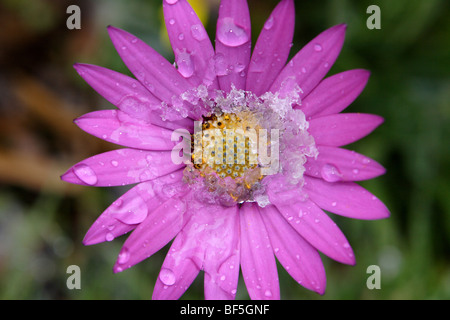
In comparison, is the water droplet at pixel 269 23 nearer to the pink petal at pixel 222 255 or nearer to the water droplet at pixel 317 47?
the water droplet at pixel 317 47

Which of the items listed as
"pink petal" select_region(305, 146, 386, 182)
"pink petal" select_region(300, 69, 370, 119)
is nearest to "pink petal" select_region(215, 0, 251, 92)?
"pink petal" select_region(300, 69, 370, 119)

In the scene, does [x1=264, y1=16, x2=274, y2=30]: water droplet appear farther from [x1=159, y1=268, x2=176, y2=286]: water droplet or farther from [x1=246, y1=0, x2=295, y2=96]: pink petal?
[x1=159, y1=268, x2=176, y2=286]: water droplet

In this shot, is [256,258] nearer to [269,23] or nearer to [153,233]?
[153,233]

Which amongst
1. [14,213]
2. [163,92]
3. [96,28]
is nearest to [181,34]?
[163,92]

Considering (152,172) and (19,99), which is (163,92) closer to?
(152,172)

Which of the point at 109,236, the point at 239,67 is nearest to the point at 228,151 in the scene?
the point at 239,67

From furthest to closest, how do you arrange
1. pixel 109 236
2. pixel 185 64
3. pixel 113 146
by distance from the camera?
pixel 113 146, pixel 185 64, pixel 109 236

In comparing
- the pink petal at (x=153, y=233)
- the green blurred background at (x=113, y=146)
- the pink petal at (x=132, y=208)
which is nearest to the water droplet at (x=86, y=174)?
the pink petal at (x=132, y=208)
